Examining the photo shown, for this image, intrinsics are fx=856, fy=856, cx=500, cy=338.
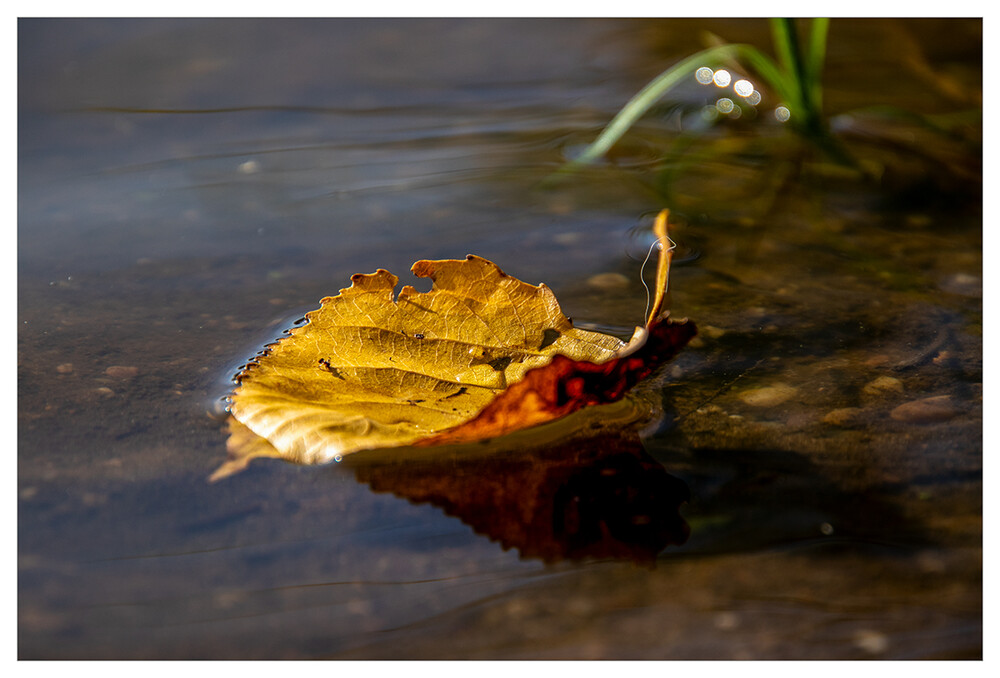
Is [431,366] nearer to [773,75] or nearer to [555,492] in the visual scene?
[555,492]

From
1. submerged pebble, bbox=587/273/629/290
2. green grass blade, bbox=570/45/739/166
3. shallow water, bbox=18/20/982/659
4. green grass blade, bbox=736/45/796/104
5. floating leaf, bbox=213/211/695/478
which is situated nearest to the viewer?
shallow water, bbox=18/20/982/659

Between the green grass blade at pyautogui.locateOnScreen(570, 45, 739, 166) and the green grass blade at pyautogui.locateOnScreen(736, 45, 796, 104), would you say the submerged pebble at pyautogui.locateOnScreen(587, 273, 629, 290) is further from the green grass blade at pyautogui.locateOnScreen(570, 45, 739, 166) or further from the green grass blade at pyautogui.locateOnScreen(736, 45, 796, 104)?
the green grass blade at pyautogui.locateOnScreen(736, 45, 796, 104)

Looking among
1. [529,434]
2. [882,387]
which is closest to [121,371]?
[529,434]

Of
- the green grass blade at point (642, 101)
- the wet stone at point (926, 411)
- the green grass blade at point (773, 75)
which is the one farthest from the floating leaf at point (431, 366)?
Result: the green grass blade at point (773, 75)

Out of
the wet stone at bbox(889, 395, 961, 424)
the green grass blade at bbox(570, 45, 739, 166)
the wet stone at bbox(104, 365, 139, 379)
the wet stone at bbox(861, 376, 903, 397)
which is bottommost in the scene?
the wet stone at bbox(889, 395, 961, 424)

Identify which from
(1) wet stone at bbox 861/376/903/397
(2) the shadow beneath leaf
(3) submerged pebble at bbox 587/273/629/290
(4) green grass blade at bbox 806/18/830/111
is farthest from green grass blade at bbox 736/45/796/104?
(2) the shadow beneath leaf

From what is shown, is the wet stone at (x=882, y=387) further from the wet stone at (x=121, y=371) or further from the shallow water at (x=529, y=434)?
the wet stone at (x=121, y=371)

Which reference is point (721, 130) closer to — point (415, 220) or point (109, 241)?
point (415, 220)
